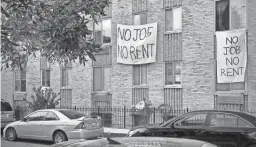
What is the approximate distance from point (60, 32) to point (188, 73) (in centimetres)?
1111

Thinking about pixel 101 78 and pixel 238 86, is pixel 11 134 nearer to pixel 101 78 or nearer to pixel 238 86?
pixel 101 78

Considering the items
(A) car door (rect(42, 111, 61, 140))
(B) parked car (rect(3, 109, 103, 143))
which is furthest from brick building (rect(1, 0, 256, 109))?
(A) car door (rect(42, 111, 61, 140))

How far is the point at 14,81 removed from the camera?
28.1 meters

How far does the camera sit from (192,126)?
9.79 meters

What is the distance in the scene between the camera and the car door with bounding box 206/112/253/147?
9.01m

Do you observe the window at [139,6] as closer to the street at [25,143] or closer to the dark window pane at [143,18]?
Result: the dark window pane at [143,18]

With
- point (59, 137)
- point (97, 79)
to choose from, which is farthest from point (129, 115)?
point (59, 137)

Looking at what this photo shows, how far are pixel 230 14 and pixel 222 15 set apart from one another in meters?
0.39

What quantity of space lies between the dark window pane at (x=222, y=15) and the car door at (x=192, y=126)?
8652 mm

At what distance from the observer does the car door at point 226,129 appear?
901 centimetres

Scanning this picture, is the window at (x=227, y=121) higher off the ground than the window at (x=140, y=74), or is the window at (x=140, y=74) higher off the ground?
the window at (x=140, y=74)

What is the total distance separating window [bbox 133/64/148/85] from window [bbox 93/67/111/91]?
192 cm

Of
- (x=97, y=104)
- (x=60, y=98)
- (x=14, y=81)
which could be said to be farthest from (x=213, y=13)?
(x=14, y=81)

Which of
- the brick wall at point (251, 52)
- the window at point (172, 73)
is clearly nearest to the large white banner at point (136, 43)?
the window at point (172, 73)
